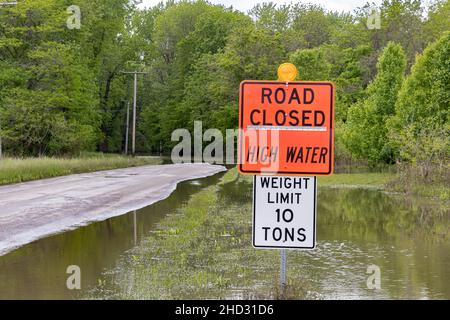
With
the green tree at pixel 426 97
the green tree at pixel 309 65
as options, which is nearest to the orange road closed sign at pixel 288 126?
the green tree at pixel 426 97

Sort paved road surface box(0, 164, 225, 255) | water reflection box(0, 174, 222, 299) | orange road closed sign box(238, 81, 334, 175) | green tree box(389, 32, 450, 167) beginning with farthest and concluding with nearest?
green tree box(389, 32, 450, 167) → paved road surface box(0, 164, 225, 255) → water reflection box(0, 174, 222, 299) → orange road closed sign box(238, 81, 334, 175)

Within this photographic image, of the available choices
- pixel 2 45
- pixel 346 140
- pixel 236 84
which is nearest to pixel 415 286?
pixel 346 140

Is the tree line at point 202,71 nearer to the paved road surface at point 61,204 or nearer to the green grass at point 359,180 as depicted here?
the green grass at point 359,180

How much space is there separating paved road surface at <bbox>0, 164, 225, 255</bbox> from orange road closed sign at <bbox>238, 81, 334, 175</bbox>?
654 centimetres

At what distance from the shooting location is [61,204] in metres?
20.2

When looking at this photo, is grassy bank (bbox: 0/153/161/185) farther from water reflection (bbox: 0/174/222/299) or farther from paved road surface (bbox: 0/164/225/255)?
water reflection (bbox: 0/174/222/299)

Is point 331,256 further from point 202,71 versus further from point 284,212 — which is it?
point 202,71

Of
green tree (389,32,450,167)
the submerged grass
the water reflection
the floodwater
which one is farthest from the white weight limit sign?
green tree (389,32,450,167)

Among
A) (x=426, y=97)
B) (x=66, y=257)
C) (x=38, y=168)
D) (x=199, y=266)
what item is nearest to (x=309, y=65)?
(x=426, y=97)

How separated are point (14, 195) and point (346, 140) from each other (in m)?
23.3

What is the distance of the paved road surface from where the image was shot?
48.2ft

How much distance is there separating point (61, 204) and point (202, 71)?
67901 millimetres

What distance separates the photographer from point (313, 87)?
712 cm

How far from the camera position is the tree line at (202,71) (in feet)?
109
